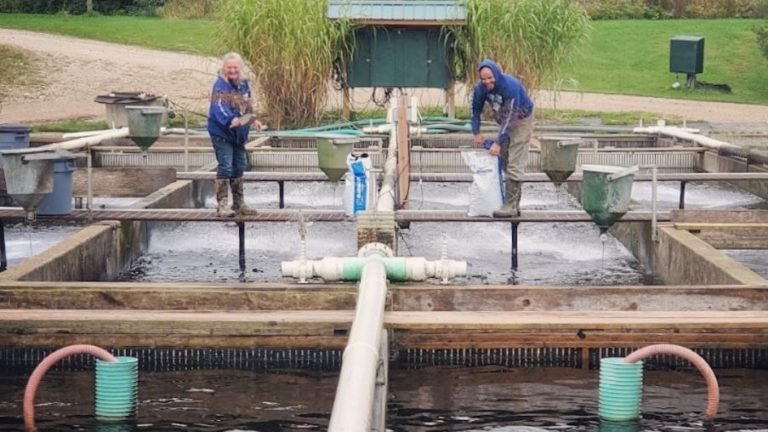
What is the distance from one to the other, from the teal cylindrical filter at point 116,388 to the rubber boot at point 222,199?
4.48 m

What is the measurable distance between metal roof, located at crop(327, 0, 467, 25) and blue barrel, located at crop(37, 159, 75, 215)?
10.4m

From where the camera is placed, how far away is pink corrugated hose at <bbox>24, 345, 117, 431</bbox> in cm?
858

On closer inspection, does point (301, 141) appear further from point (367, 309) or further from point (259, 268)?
point (367, 309)

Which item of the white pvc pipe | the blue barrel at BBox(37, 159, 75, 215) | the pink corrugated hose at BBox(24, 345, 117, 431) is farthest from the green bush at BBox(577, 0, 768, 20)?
the pink corrugated hose at BBox(24, 345, 117, 431)

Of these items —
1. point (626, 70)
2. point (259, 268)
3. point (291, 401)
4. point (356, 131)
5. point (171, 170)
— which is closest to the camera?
point (291, 401)

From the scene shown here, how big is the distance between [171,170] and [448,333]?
9545 millimetres

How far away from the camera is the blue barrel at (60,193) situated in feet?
43.1

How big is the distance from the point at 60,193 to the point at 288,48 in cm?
982

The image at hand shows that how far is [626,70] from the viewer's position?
112 feet

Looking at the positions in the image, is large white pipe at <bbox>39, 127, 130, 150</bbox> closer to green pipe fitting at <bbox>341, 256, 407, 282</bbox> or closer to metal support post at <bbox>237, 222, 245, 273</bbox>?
metal support post at <bbox>237, 222, 245, 273</bbox>

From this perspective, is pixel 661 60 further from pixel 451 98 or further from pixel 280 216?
pixel 280 216

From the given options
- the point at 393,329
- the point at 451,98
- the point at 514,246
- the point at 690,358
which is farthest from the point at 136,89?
the point at 690,358

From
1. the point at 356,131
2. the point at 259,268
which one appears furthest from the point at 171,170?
the point at 259,268

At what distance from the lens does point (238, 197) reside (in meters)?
13.5
